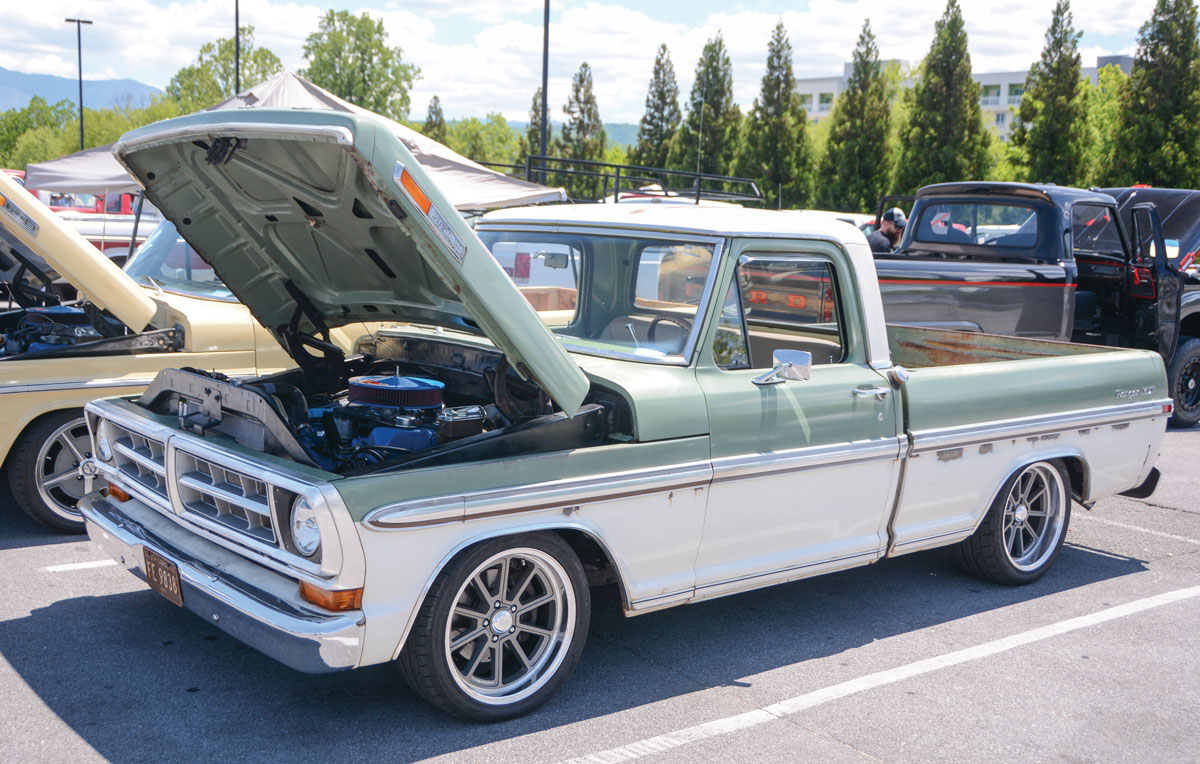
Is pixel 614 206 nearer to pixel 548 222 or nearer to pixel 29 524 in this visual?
pixel 548 222

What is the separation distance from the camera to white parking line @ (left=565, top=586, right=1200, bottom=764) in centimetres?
358

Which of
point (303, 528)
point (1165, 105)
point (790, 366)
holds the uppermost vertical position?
point (1165, 105)

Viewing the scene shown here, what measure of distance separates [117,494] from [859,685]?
3.28 m

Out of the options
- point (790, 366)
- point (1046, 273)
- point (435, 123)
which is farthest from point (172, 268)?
point (435, 123)

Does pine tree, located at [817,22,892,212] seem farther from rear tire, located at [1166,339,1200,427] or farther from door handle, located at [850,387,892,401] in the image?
door handle, located at [850,387,892,401]

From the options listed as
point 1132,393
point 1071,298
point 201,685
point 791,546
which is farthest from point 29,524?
point 1071,298

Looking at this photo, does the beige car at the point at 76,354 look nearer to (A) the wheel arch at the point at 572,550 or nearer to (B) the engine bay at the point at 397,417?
(B) the engine bay at the point at 397,417

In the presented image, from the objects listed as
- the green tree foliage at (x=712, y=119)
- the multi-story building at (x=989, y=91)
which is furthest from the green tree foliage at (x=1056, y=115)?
the multi-story building at (x=989, y=91)

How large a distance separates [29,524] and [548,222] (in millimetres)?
3714

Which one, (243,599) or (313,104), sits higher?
(313,104)

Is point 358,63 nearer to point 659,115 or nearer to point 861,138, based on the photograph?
point 659,115

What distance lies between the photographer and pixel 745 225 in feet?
14.4

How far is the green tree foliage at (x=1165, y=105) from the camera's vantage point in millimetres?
23891

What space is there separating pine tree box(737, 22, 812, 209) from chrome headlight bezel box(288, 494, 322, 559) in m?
33.9
